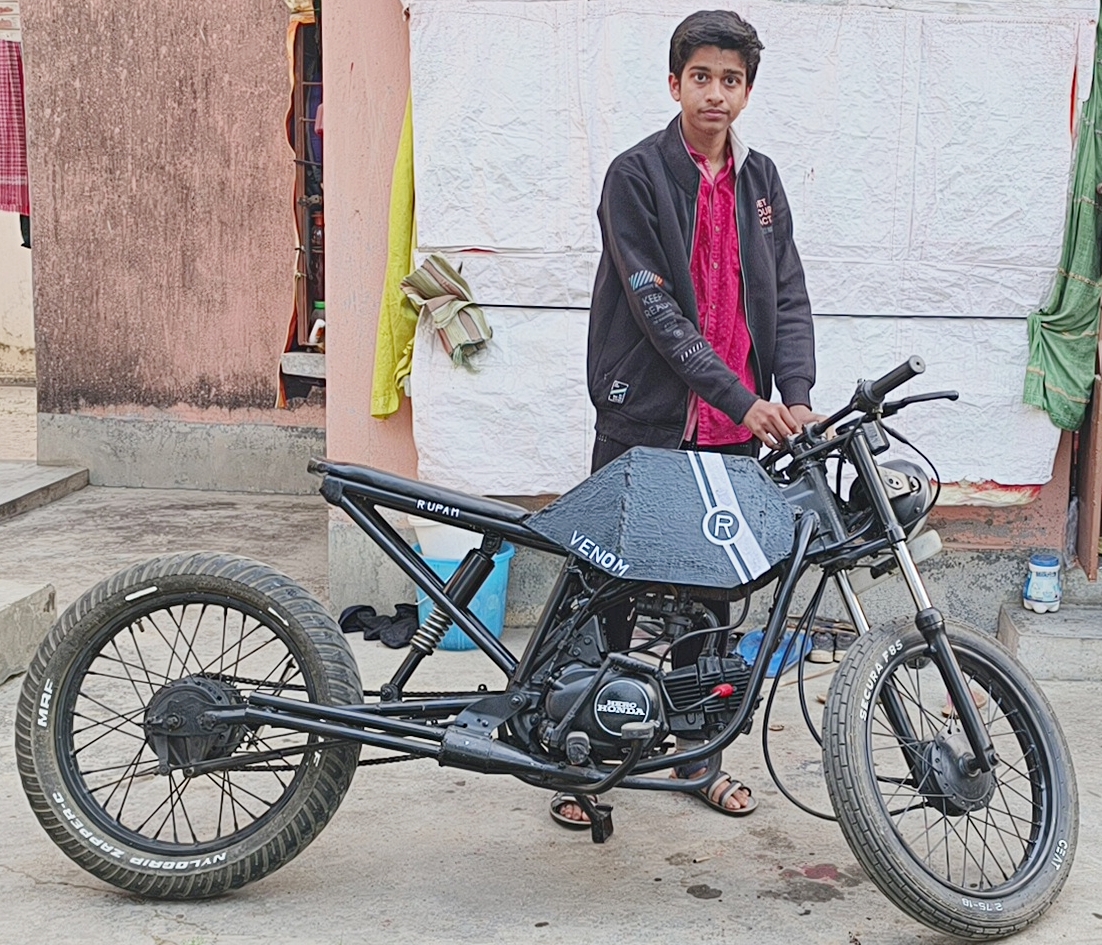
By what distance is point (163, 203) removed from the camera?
837 centimetres

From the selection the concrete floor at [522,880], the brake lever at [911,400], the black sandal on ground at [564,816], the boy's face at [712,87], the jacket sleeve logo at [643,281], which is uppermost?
the boy's face at [712,87]

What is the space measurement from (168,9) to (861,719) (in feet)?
21.7

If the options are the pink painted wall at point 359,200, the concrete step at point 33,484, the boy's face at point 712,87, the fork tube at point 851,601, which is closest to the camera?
the fork tube at point 851,601

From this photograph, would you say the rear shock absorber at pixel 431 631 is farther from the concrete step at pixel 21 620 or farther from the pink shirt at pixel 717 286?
the concrete step at pixel 21 620

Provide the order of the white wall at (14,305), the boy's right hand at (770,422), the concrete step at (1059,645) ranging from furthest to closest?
the white wall at (14,305), the concrete step at (1059,645), the boy's right hand at (770,422)

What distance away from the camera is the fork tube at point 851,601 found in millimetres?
3311

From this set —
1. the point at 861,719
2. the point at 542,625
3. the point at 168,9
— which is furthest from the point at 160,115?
the point at 861,719

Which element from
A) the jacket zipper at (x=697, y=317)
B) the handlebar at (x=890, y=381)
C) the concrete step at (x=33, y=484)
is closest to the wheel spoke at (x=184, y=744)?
the jacket zipper at (x=697, y=317)

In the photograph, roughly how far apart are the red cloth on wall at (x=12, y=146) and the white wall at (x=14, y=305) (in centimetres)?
396

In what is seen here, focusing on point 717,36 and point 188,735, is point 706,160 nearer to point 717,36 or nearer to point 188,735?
point 717,36

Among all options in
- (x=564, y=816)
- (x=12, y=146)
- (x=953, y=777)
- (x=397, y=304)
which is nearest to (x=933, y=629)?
(x=953, y=777)

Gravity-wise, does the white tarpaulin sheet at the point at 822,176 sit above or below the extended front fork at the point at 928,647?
above

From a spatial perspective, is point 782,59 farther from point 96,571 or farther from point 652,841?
point 96,571

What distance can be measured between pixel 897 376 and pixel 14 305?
36.5 ft
